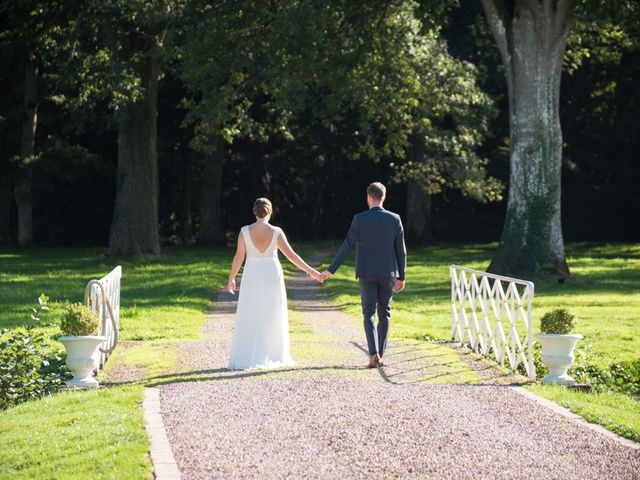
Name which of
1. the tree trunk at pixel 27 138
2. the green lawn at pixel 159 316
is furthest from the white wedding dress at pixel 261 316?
the tree trunk at pixel 27 138

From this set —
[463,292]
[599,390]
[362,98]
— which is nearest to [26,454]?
[599,390]

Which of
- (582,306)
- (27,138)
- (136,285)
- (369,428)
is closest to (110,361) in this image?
(369,428)

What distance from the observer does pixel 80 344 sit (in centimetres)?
1204

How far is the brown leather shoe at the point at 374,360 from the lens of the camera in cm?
1316

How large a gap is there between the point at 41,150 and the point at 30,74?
3160 mm

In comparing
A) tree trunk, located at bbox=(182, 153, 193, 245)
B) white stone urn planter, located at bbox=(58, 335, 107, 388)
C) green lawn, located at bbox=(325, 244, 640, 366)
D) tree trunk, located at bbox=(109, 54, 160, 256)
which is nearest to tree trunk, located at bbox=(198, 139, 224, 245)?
tree trunk, located at bbox=(182, 153, 193, 245)

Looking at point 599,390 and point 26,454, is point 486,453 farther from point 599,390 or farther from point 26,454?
point 599,390

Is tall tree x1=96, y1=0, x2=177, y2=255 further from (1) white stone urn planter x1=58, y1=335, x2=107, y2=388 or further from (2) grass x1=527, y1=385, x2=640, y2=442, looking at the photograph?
(2) grass x1=527, y1=385, x2=640, y2=442

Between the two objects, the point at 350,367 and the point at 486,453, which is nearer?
the point at 486,453

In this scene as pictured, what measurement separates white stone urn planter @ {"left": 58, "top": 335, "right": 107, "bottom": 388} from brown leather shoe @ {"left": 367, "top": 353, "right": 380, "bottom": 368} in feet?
9.78

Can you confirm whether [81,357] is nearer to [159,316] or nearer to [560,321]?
[560,321]

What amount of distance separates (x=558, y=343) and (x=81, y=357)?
484 centimetres

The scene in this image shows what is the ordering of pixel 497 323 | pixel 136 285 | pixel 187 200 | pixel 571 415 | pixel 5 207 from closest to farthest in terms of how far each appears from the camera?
pixel 571 415 < pixel 497 323 < pixel 136 285 < pixel 5 207 < pixel 187 200

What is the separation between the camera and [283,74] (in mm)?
29688
